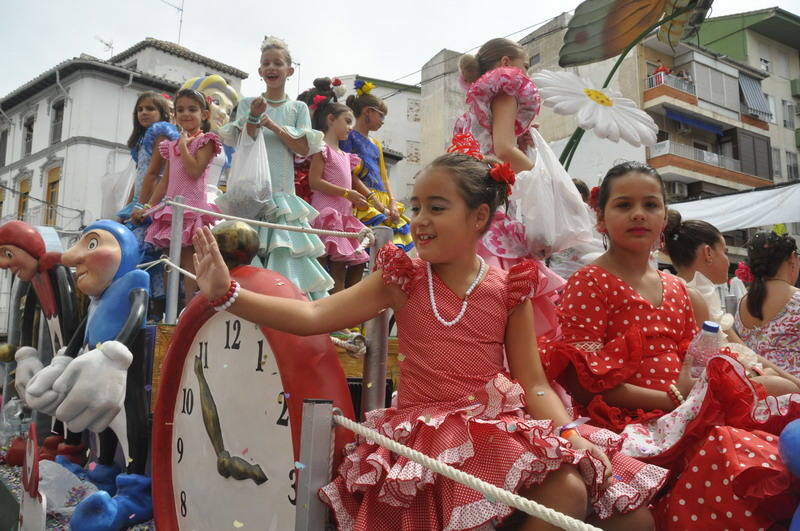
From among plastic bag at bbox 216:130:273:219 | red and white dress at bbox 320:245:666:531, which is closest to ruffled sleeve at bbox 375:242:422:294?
red and white dress at bbox 320:245:666:531

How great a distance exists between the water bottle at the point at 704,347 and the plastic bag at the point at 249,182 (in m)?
2.81

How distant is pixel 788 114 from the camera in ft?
95.6

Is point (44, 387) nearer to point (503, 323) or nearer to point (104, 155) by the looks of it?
point (503, 323)

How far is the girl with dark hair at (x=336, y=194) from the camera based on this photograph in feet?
15.3

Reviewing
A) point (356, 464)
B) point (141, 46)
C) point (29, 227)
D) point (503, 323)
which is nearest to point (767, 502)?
point (503, 323)

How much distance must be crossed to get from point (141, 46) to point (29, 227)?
77.0ft

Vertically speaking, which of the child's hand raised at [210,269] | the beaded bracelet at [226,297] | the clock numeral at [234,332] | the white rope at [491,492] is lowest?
the white rope at [491,492]

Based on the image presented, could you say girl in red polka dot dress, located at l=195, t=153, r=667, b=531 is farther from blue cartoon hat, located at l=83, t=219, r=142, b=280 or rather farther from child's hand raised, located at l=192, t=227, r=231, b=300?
blue cartoon hat, located at l=83, t=219, r=142, b=280

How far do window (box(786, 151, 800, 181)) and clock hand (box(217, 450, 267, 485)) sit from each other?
31972 millimetres

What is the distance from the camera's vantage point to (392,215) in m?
5.19

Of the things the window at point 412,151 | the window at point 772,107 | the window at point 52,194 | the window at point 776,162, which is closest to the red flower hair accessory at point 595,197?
the window at point 52,194

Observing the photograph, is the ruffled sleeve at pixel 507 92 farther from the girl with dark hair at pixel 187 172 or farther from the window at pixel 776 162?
the window at pixel 776 162

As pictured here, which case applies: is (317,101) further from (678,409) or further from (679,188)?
(679,188)

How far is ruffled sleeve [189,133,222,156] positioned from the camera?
435 cm
